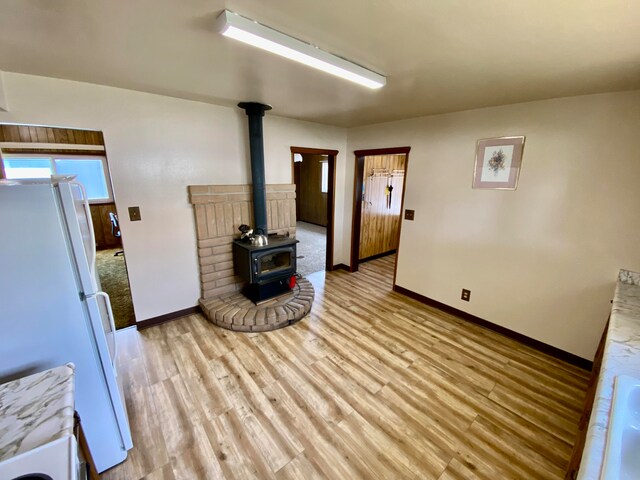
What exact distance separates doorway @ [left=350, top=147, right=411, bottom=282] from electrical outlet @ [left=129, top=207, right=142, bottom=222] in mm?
2832

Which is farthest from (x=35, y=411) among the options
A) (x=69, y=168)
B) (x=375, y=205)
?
(x=69, y=168)

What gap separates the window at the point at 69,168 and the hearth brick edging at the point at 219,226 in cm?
447

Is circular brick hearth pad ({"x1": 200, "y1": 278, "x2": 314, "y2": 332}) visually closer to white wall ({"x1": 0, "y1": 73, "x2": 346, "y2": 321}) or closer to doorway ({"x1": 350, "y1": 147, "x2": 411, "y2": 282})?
white wall ({"x1": 0, "y1": 73, "x2": 346, "y2": 321})

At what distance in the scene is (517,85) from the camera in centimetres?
190

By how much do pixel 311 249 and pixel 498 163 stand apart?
3.76 meters

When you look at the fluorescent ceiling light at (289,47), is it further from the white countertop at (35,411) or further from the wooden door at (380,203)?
the wooden door at (380,203)

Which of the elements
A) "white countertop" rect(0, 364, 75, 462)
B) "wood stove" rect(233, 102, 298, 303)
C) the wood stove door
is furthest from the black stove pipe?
"white countertop" rect(0, 364, 75, 462)

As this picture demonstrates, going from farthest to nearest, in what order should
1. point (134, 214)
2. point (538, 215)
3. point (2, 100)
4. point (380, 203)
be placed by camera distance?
point (380, 203) → point (134, 214) → point (538, 215) → point (2, 100)

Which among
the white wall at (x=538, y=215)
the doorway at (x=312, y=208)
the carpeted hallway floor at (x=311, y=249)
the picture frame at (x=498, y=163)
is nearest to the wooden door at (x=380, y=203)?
the carpeted hallway floor at (x=311, y=249)

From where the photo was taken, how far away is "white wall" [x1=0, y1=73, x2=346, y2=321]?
2.02 m

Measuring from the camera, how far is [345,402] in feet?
6.14

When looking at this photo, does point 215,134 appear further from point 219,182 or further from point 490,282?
point 490,282

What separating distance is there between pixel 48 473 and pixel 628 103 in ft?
12.0

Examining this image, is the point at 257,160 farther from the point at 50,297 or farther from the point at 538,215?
the point at 538,215
